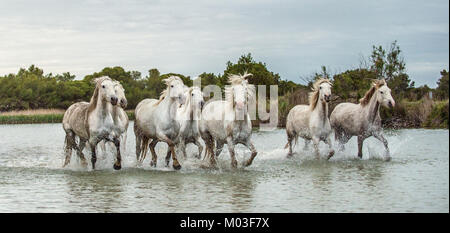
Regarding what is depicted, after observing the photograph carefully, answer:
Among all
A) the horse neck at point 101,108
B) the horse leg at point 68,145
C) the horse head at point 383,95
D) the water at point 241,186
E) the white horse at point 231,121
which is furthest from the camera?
the horse head at point 383,95

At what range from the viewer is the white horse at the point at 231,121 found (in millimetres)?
11339

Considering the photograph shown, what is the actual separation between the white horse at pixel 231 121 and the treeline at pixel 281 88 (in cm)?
390

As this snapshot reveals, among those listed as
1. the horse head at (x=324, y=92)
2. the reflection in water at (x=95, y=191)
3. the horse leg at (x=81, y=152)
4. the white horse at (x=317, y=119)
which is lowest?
the reflection in water at (x=95, y=191)

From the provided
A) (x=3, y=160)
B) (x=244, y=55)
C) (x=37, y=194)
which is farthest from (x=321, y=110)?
(x=244, y=55)

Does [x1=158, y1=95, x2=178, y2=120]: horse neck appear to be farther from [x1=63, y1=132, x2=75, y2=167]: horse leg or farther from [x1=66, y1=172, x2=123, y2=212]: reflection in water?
[x1=63, y1=132, x2=75, y2=167]: horse leg

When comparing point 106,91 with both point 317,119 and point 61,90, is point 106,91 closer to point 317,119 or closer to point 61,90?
point 317,119

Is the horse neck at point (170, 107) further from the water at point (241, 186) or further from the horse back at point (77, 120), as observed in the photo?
the horse back at point (77, 120)

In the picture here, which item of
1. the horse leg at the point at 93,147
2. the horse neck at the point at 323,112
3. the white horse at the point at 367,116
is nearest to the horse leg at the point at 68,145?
the horse leg at the point at 93,147

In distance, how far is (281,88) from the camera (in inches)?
1578

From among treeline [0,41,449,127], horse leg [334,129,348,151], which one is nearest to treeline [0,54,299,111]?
treeline [0,41,449,127]

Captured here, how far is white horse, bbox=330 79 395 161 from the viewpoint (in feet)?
45.9

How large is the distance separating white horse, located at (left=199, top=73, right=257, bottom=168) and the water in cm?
54

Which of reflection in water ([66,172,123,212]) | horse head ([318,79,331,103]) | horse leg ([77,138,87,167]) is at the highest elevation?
horse head ([318,79,331,103])

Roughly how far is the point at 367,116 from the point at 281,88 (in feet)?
85.0
